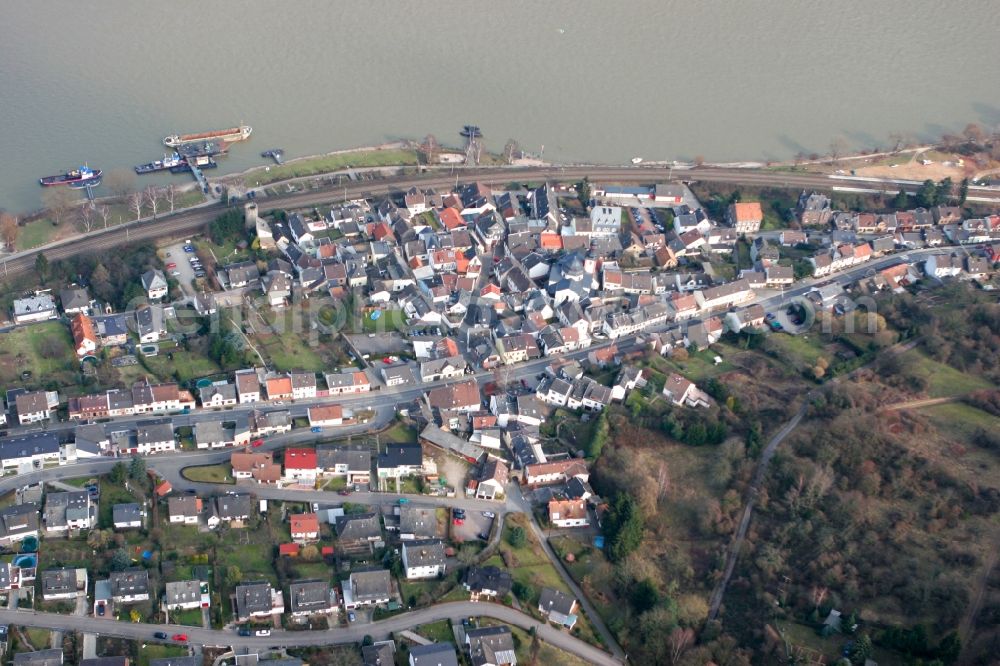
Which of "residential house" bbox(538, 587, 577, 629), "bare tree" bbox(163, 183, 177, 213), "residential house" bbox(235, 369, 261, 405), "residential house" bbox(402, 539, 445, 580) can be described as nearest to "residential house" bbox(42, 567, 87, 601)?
"residential house" bbox(235, 369, 261, 405)

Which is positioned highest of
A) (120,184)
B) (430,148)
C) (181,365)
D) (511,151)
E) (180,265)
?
(430,148)

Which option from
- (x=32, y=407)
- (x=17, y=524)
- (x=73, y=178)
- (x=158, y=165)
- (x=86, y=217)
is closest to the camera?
(x=17, y=524)

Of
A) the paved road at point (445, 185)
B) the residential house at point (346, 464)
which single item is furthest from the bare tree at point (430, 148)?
the residential house at point (346, 464)

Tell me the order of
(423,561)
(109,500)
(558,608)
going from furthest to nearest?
(109,500), (423,561), (558,608)

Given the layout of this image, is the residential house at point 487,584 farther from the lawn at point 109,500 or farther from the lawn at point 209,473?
the lawn at point 109,500

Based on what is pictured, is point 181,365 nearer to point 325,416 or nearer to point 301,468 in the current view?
point 325,416

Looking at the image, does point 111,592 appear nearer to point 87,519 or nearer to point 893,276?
point 87,519

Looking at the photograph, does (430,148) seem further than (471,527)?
Yes

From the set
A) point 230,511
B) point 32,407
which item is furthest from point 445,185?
point 230,511

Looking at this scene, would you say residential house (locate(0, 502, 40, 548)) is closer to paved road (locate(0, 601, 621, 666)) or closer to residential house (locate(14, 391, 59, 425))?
paved road (locate(0, 601, 621, 666))
